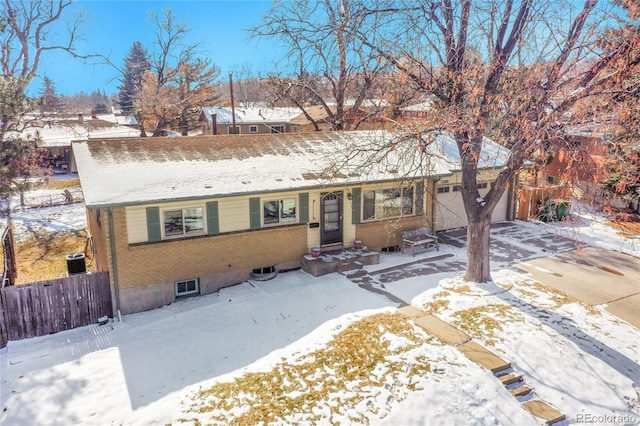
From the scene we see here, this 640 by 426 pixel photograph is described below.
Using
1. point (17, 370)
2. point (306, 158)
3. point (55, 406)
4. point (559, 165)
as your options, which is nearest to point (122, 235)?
point (17, 370)

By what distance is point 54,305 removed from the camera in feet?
33.3

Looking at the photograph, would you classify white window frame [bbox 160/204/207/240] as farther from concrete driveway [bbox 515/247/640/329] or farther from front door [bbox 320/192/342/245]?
concrete driveway [bbox 515/247/640/329]

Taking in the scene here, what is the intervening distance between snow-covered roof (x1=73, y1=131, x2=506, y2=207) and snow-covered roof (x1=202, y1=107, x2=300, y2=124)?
2541 cm

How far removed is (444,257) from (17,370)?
38.0 feet

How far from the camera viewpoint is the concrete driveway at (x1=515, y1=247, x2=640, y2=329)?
35.7 ft

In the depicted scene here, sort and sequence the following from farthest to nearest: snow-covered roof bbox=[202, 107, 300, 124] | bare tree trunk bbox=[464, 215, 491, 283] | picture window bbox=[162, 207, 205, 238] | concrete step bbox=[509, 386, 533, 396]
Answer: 1. snow-covered roof bbox=[202, 107, 300, 124]
2. bare tree trunk bbox=[464, 215, 491, 283]
3. picture window bbox=[162, 207, 205, 238]
4. concrete step bbox=[509, 386, 533, 396]

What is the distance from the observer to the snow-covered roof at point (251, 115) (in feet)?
131

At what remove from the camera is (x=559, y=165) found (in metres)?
24.4

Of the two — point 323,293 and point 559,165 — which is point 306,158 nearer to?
point 323,293

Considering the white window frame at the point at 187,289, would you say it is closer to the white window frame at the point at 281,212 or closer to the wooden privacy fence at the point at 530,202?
the white window frame at the point at 281,212

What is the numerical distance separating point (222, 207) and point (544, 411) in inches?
336

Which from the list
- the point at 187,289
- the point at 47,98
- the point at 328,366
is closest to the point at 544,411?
the point at 328,366

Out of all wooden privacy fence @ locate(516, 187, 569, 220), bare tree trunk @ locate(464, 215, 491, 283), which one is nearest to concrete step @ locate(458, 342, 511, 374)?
bare tree trunk @ locate(464, 215, 491, 283)

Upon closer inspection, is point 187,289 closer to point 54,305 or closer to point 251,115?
point 54,305
